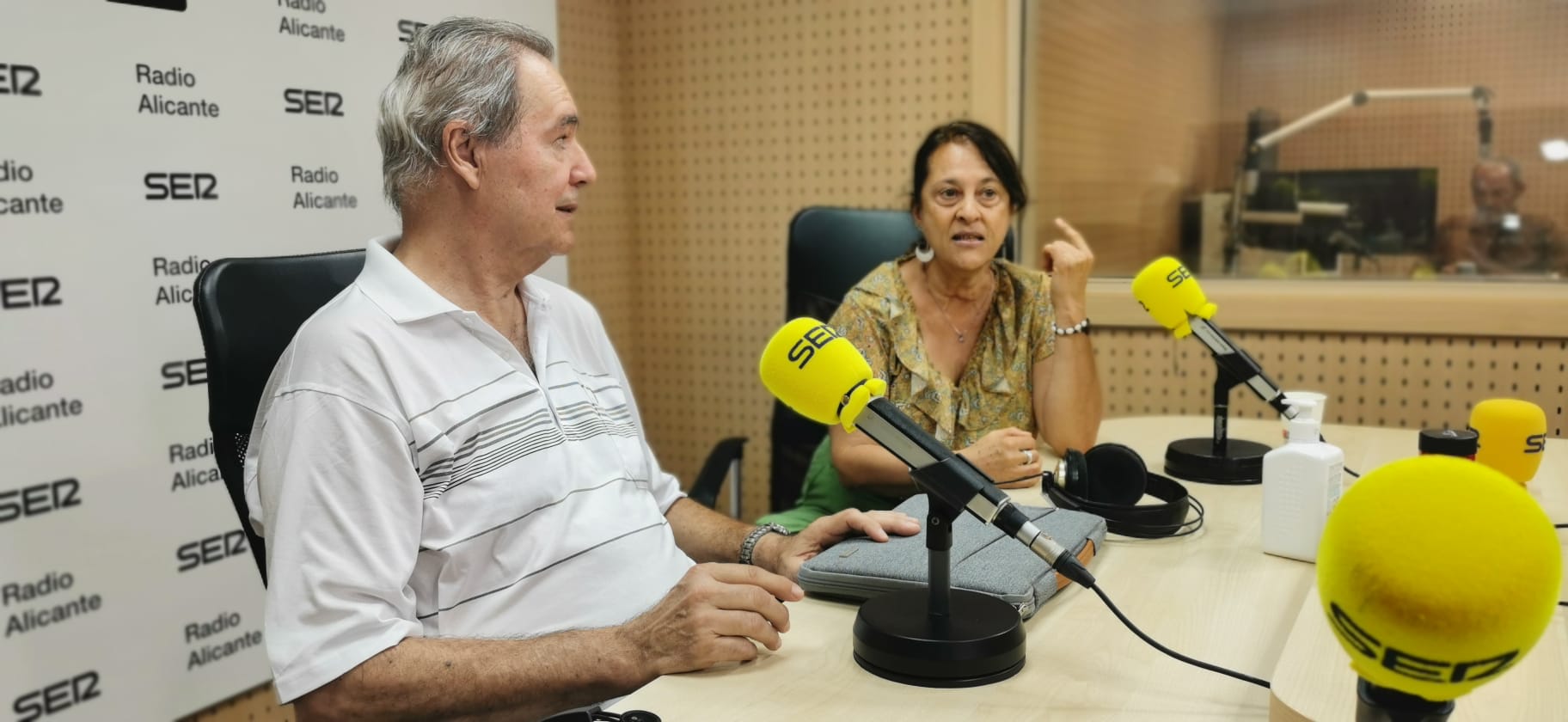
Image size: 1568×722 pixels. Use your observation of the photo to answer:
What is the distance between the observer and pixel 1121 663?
1.12m

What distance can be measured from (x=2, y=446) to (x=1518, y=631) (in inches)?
80.4

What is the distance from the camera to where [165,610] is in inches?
80.8

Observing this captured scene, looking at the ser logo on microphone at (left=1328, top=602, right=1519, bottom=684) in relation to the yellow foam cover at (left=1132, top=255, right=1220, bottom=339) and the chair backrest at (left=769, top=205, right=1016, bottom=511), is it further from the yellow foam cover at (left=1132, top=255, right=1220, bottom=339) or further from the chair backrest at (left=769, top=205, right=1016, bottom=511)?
the chair backrest at (left=769, top=205, right=1016, bottom=511)

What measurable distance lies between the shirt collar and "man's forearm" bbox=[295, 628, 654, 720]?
0.40m

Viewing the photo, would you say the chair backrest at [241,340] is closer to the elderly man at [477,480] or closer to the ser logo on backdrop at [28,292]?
the elderly man at [477,480]

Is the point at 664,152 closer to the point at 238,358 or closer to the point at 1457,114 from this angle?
the point at 1457,114

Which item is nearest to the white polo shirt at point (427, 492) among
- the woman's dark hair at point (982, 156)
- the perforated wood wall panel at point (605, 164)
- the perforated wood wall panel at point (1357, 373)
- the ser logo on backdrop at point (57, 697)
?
the ser logo on backdrop at point (57, 697)

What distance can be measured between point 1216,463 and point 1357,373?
1351 mm

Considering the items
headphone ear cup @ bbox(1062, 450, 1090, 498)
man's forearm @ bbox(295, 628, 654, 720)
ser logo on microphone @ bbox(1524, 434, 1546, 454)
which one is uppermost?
ser logo on microphone @ bbox(1524, 434, 1546, 454)

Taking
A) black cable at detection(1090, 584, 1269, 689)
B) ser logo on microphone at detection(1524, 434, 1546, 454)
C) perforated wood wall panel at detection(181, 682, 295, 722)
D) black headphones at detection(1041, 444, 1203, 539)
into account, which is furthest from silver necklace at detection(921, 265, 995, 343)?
perforated wood wall panel at detection(181, 682, 295, 722)

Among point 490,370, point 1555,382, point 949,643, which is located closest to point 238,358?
point 490,370

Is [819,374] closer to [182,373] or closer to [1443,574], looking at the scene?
[1443,574]

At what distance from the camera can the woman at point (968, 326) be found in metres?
2.20

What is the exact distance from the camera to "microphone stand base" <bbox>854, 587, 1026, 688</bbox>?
106 centimetres
